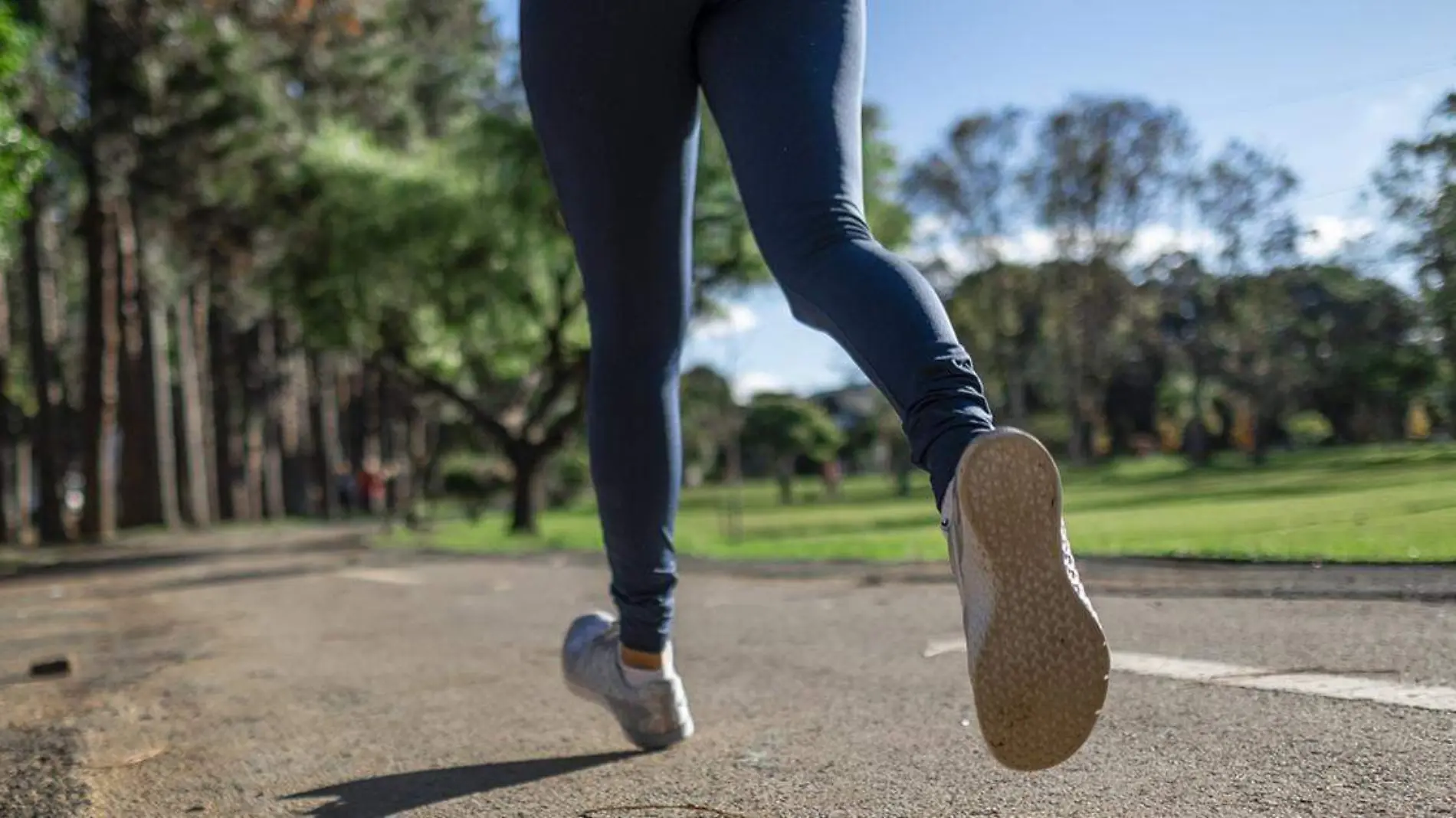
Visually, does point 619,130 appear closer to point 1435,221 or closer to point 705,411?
point 1435,221

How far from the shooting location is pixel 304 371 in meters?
41.1

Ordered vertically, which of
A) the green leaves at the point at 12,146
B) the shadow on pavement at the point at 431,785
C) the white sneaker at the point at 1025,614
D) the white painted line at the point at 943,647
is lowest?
the white painted line at the point at 943,647

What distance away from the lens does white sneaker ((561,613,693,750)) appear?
7.13 feet

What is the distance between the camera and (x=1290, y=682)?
234 centimetres

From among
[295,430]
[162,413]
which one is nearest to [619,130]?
[162,413]

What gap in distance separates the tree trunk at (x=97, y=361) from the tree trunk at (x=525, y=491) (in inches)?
287

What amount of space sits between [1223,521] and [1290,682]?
7.12 metres

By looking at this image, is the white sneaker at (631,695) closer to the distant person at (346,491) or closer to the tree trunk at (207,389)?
the tree trunk at (207,389)

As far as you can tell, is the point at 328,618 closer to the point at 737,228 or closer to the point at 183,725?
the point at 183,725

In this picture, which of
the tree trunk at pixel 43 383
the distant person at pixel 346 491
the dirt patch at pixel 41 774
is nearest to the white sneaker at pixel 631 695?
the dirt patch at pixel 41 774

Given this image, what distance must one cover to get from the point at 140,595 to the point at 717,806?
8337 millimetres

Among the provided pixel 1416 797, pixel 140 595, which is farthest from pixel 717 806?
pixel 140 595

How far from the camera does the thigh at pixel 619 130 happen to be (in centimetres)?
191

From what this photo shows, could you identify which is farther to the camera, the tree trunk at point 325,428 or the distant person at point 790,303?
the tree trunk at point 325,428
